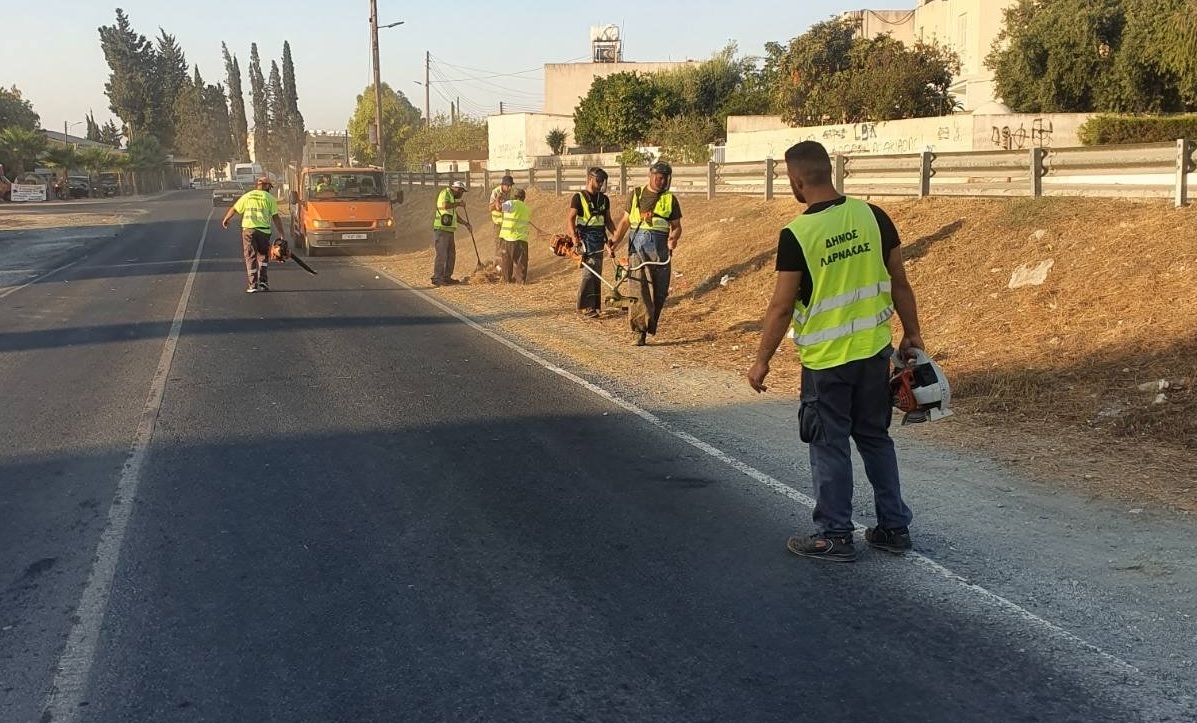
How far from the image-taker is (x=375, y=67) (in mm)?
38375

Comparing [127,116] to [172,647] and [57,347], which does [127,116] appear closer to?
[57,347]

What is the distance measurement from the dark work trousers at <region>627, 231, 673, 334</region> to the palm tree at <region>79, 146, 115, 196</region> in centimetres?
7609

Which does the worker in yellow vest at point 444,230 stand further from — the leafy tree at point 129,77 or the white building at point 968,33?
the leafy tree at point 129,77

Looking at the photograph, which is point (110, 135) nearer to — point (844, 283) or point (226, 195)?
point (226, 195)

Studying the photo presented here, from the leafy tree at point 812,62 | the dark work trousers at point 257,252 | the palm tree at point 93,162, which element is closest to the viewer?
the dark work trousers at point 257,252

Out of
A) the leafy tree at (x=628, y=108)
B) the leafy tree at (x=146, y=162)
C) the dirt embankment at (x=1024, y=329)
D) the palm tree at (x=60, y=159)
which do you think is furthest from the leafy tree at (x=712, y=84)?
the leafy tree at (x=146, y=162)

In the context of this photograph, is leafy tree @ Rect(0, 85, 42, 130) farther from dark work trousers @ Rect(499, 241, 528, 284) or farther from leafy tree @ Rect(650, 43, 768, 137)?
dark work trousers @ Rect(499, 241, 528, 284)

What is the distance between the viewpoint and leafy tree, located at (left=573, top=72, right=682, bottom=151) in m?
51.2

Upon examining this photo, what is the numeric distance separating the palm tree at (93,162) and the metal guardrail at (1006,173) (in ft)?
233

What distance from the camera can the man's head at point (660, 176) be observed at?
10133 mm

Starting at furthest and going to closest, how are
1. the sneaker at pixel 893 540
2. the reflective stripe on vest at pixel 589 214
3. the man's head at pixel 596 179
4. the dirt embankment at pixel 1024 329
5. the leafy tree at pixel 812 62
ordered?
the leafy tree at pixel 812 62 → the reflective stripe on vest at pixel 589 214 → the man's head at pixel 596 179 → the dirt embankment at pixel 1024 329 → the sneaker at pixel 893 540

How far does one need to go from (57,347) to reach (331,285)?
21.0 feet

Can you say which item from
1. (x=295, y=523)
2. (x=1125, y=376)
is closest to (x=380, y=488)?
(x=295, y=523)

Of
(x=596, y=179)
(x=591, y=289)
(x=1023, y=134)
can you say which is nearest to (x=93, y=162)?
(x=1023, y=134)
